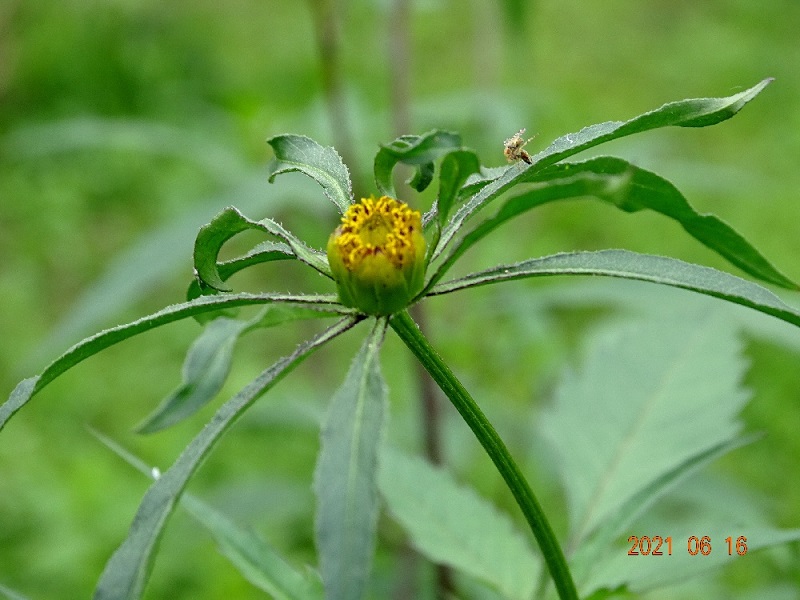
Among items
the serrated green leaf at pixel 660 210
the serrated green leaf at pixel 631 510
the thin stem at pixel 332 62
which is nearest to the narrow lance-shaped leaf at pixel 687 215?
the serrated green leaf at pixel 660 210

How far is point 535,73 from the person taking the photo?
3.10m

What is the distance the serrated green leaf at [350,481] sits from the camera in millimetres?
333

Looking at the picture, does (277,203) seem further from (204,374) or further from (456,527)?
(204,374)

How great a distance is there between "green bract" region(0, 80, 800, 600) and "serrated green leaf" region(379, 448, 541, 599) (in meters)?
0.20

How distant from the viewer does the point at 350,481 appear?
36cm

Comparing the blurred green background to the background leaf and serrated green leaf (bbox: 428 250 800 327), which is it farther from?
the background leaf

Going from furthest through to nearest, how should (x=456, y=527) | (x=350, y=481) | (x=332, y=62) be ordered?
(x=332, y=62), (x=456, y=527), (x=350, y=481)

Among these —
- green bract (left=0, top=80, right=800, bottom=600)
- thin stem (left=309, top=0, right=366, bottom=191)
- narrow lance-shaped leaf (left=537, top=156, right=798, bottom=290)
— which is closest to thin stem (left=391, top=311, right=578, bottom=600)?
green bract (left=0, top=80, right=800, bottom=600)

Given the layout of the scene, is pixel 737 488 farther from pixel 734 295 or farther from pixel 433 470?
pixel 734 295

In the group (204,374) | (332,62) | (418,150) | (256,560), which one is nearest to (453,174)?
(418,150)

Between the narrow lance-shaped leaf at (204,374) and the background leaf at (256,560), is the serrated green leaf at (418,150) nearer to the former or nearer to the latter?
the narrow lance-shaped leaf at (204,374)

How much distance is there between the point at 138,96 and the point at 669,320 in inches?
102

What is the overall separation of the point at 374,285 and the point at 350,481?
0.40 ft

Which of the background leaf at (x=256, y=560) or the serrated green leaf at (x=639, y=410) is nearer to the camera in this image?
the background leaf at (x=256, y=560)
